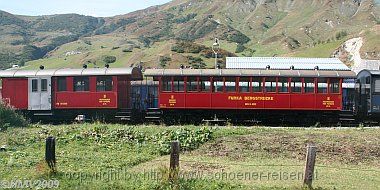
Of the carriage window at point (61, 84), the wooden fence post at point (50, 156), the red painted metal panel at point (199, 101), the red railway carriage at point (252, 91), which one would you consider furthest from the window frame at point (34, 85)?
the wooden fence post at point (50, 156)

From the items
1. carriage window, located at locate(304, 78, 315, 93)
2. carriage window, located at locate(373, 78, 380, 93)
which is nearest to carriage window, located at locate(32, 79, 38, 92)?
carriage window, located at locate(304, 78, 315, 93)

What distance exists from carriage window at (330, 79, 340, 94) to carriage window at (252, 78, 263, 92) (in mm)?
4266

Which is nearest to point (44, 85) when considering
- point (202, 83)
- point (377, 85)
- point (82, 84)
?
point (82, 84)

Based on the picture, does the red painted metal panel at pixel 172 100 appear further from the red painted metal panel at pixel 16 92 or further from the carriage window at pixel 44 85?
the red painted metal panel at pixel 16 92

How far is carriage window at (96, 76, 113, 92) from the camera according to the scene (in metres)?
28.7

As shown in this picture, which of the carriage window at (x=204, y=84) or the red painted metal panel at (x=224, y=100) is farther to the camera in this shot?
the carriage window at (x=204, y=84)

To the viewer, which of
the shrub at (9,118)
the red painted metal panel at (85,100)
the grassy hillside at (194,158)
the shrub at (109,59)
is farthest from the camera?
the shrub at (109,59)

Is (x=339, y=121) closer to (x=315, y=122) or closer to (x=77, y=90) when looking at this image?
(x=315, y=122)

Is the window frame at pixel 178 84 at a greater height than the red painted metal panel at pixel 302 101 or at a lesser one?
greater

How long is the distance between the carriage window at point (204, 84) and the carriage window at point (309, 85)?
19.6 feet

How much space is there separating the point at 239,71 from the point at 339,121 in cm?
698

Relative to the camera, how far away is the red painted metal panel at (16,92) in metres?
29.7

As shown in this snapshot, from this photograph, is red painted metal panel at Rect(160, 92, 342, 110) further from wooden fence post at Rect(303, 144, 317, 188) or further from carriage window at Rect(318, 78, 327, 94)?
wooden fence post at Rect(303, 144, 317, 188)

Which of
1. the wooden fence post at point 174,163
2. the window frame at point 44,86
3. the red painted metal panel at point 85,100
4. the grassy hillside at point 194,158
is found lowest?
the grassy hillside at point 194,158
